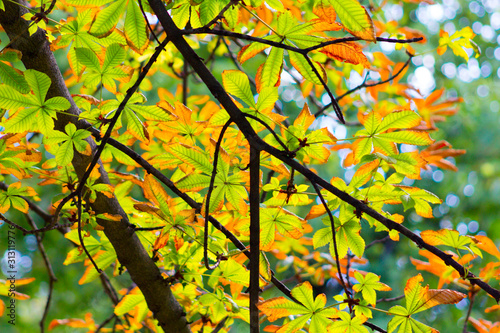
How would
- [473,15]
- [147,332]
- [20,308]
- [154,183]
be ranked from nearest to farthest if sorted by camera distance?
1. [154,183]
2. [147,332]
3. [20,308]
4. [473,15]

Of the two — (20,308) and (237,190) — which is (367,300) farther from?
(20,308)

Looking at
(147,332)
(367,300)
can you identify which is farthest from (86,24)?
(147,332)

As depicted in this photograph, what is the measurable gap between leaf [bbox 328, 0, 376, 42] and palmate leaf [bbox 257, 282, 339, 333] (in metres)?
0.39

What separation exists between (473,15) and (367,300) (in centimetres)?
678

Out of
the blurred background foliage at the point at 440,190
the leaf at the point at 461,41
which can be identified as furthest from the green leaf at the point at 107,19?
the blurred background foliage at the point at 440,190

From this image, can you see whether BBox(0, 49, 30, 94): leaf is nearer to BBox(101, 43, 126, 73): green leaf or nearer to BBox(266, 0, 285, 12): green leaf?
BBox(101, 43, 126, 73): green leaf

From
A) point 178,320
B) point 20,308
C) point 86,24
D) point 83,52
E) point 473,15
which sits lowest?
point 178,320

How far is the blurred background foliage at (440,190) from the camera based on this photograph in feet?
10.9

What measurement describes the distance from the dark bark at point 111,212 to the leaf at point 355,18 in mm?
556

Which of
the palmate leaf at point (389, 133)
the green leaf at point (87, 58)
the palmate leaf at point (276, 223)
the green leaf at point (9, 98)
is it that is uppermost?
the green leaf at point (87, 58)

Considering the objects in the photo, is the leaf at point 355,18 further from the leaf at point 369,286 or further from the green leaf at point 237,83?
the leaf at point 369,286

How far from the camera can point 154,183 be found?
720 millimetres

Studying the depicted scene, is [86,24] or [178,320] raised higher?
[86,24]

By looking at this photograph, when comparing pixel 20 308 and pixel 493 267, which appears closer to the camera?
pixel 493 267
